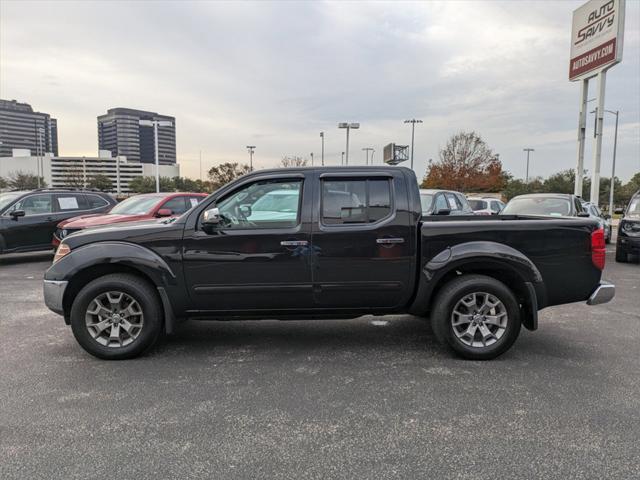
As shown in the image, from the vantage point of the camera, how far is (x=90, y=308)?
14.5 feet

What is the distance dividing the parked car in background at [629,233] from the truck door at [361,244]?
879cm

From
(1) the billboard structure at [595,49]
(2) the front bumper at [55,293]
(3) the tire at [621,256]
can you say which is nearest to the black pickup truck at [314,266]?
(2) the front bumper at [55,293]

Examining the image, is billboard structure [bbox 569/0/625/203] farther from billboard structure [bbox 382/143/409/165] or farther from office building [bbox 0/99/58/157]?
office building [bbox 0/99/58/157]

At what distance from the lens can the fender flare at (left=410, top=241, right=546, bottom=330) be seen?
4.41 meters

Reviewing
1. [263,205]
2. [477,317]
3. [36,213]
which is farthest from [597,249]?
[36,213]

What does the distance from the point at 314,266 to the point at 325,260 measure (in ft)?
0.39

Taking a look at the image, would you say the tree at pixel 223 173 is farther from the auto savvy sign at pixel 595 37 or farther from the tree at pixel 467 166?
the auto savvy sign at pixel 595 37

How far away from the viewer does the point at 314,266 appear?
14.6 ft

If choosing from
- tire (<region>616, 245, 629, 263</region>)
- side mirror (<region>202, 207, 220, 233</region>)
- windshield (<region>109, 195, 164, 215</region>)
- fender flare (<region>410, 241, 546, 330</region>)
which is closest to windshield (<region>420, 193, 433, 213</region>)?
tire (<region>616, 245, 629, 263</region>)

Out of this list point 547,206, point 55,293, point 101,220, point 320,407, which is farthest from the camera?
point 547,206

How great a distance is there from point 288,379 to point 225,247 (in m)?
1.36

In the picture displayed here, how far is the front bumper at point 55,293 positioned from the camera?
14.5 feet

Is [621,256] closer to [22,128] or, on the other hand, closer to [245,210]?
[245,210]

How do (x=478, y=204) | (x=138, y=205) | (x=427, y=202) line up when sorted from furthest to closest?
1. (x=478, y=204)
2. (x=427, y=202)
3. (x=138, y=205)
